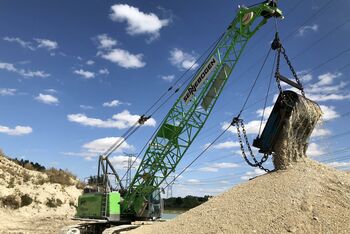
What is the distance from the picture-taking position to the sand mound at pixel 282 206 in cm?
1220

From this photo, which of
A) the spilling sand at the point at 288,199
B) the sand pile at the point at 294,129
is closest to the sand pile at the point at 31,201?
the spilling sand at the point at 288,199

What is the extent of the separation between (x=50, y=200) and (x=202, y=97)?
2413cm

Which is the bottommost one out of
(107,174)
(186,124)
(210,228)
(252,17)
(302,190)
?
(210,228)

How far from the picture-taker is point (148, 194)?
76.0 ft

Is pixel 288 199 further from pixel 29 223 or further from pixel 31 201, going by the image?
pixel 31 201

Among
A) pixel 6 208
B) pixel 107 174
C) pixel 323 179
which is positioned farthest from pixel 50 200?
pixel 323 179

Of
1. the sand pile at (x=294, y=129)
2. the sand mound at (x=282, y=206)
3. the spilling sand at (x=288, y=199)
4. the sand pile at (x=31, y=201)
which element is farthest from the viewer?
the sand pile at (x=31, y=201)

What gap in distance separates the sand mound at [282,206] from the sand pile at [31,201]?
55.4 feet

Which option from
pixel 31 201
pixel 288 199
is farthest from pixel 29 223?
pixel 288 199

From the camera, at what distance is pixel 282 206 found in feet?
43.1

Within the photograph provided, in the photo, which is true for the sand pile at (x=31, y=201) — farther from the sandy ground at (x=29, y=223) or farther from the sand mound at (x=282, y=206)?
the sand mound at (x=282, y=206)

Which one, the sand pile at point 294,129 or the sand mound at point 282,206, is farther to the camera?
the sand pile at point 294,129

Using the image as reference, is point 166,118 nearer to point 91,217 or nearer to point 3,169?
point 91,217

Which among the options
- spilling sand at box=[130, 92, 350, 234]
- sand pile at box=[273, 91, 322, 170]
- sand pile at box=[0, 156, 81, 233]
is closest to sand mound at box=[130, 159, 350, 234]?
spilling sand at box=[130, 92, 350, 234]
